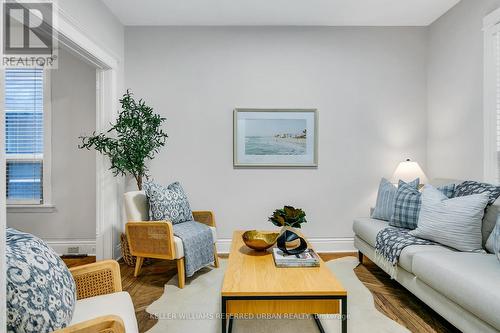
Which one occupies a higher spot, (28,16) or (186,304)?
(28,16)

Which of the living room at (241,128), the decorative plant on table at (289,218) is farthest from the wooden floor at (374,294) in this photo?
the decorative plant on table at (289,218)

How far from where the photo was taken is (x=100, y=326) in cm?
120

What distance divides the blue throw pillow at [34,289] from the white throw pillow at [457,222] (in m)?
2.41

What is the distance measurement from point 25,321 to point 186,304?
4.85ft

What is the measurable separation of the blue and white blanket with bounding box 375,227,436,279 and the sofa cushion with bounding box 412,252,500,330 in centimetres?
23

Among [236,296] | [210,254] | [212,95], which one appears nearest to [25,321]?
[236,296]

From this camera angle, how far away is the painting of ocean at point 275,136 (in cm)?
398

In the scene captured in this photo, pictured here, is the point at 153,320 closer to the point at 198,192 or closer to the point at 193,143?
the point at 198,192

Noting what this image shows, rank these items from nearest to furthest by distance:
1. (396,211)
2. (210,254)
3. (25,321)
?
(25,321), (396,211), (210,254)

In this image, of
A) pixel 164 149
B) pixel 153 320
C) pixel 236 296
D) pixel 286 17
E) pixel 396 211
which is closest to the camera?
pixel 236 296

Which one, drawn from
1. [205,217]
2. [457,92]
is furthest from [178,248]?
[457,92]

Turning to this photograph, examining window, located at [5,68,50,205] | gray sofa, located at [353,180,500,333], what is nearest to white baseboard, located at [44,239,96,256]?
window, located at [5,68,50,205]

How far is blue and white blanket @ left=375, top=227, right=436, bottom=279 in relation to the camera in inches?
99.4

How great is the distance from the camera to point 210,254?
321 cm
